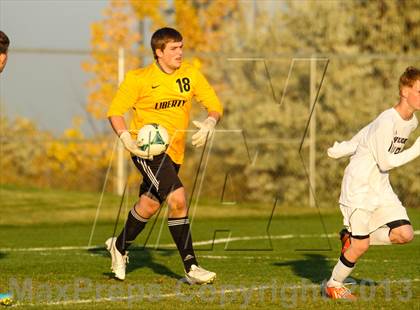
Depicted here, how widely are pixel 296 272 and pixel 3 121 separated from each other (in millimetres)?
11024

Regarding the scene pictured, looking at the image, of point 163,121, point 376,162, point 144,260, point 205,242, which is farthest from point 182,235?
point 205,242

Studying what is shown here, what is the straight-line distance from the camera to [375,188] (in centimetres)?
837

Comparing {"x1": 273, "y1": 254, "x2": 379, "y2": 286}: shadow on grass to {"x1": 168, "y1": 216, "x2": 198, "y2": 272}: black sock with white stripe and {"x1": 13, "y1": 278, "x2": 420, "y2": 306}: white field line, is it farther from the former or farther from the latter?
{"x1": 168, "y1": 216, "x2": 198, "y2": 272}: black sock with white stripe

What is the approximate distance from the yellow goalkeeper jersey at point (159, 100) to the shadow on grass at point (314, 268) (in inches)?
62.4

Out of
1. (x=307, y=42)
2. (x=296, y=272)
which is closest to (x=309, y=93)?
(x=307, y=42)

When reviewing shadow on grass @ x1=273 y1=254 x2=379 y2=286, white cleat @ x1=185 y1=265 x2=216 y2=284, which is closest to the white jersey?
shadow on grass @ x1=273 y1=254 x2=379 y2=286

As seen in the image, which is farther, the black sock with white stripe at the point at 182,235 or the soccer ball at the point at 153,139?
the black sock with white stripe at the point at 182,235

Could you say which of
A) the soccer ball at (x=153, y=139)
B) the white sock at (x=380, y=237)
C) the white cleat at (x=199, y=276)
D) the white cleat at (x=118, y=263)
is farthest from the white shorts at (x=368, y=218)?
the white cleat at (x=118, y=263)

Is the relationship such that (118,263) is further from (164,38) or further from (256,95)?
(256,95)

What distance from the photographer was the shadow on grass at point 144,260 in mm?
10352

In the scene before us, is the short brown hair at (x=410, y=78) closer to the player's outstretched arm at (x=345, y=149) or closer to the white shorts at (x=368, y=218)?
the player's outstretched arm at (x=345, y=149)

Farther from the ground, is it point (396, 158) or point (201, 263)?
point (396, 158)

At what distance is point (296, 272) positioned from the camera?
10.4m

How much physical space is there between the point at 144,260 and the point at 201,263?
0.63m
